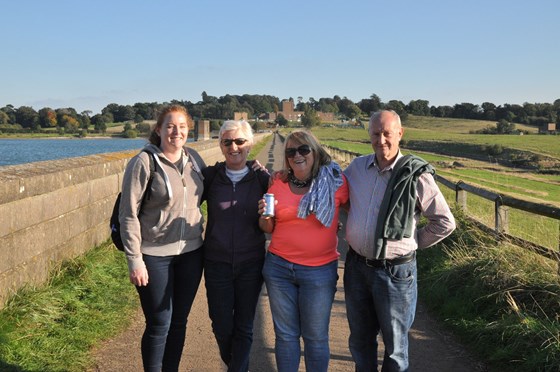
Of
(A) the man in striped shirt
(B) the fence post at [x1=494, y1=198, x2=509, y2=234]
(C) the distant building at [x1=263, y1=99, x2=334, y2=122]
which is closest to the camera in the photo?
(A) the man in striped shirt

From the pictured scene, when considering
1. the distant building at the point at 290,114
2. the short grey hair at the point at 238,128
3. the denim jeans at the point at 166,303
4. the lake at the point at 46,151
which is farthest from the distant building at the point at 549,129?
the denim jeans at the point at 166,303

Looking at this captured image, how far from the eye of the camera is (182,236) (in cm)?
355

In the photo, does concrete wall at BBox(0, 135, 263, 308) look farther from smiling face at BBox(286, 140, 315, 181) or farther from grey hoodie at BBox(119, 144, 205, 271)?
smiling face at BBox(286, 140, 315, 181)

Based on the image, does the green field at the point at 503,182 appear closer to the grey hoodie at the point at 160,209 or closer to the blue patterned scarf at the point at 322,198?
the blue patterned scarf at the point at 322,198

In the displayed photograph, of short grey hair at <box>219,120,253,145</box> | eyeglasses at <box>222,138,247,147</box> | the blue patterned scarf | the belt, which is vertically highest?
short grey hair at <box>219,120,253,145</box>

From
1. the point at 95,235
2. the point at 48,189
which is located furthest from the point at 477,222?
the point at 48,189

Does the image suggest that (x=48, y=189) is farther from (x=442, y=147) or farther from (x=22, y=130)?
(x=442, y=147)

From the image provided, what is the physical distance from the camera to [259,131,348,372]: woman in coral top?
11.1 ft

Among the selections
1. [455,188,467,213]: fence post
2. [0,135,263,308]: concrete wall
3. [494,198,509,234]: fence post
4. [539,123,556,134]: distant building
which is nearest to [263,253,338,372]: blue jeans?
[0,135,263,308]: concrete wall

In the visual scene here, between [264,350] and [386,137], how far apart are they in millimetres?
2239

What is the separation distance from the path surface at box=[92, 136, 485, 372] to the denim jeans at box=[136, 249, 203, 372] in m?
0.52

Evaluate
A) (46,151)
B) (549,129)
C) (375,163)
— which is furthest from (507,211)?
(549,129)

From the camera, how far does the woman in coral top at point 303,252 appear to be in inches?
133

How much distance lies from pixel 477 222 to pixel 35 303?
225 inches
